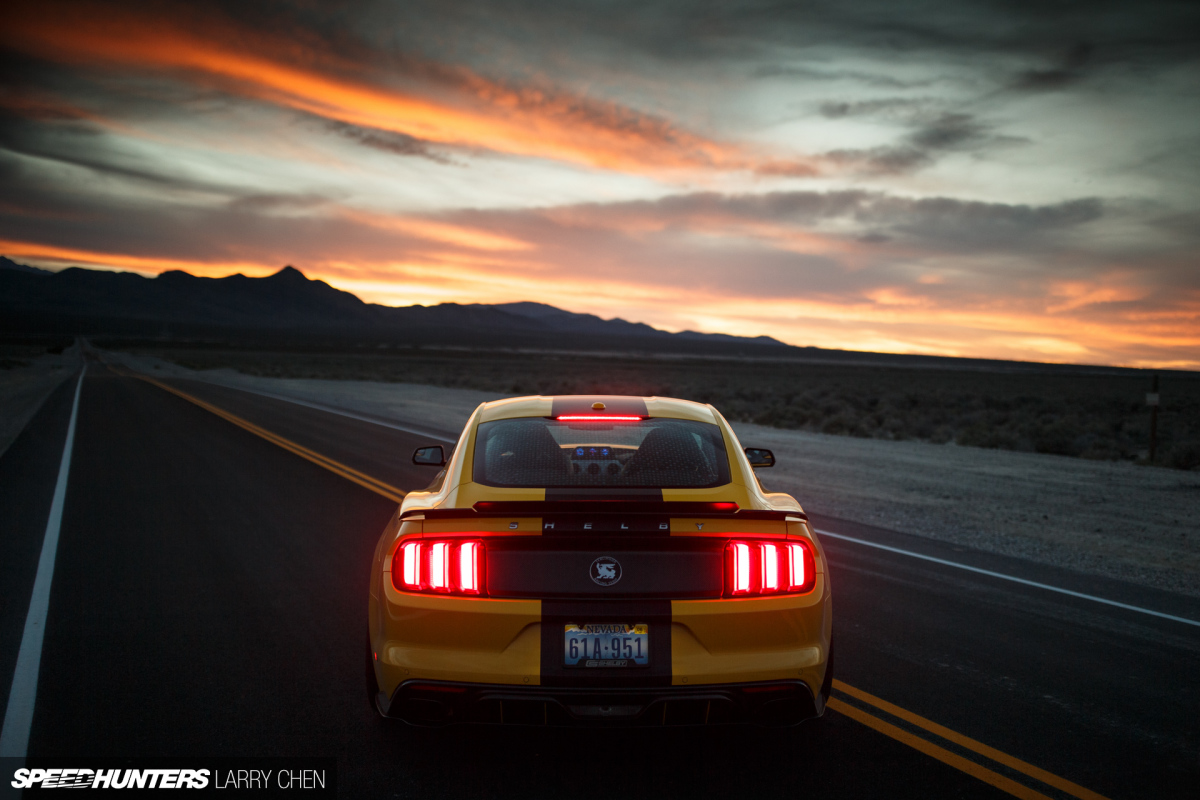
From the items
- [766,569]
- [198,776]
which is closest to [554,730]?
[766,569]

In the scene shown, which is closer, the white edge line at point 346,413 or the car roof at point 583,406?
the car roof at point 583,406

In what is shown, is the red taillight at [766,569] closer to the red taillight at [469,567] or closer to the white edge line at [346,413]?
the red taillight at [469,567]

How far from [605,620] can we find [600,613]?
0.03m

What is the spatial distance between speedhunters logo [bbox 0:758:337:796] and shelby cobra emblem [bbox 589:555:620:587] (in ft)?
4.79

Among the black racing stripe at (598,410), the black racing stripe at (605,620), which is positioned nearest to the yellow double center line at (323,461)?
the black racing stripe at (598,410)

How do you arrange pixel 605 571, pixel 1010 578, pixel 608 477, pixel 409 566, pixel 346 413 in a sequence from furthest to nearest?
pixel 346 413 < pixel 1010 578 < pixel 608 477 < pixel 409 566 < pixel 605 571

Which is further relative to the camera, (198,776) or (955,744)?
(955,744)

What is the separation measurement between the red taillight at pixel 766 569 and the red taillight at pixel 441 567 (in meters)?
1.04

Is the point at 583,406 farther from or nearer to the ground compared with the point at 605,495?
farther from the ground

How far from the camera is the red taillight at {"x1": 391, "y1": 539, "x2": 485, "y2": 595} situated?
3275mm

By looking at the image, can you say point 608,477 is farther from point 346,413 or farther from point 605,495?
point 346,413

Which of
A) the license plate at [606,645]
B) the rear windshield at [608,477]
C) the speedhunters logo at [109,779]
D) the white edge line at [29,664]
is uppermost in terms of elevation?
the rear windshield at [608,477]

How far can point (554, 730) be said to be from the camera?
12.9ft

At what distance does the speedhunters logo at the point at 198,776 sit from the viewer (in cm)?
344
